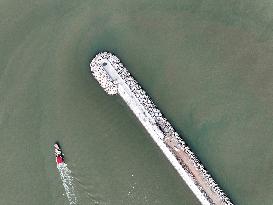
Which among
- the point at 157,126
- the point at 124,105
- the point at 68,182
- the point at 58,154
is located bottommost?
the point at 157,126

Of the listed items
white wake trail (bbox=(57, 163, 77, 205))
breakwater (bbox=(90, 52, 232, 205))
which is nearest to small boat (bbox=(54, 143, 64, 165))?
white wake trail (bbox=(57, 163, 77, 205))

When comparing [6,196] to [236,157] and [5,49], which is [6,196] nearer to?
[5,49]

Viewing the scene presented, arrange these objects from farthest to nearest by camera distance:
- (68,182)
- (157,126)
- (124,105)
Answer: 1. (124,105)
2. (68,182)
3. (157,126)

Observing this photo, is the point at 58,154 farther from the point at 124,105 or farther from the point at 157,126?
the point at 157,126

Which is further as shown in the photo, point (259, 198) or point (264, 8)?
point (264, 8)

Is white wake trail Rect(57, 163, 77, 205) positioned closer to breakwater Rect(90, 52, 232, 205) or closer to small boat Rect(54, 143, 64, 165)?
small boat Rect(54, 143, 64, 165)

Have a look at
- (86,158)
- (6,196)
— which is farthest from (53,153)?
(6,196)

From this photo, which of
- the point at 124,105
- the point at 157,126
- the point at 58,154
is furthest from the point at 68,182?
the point at 157,126
